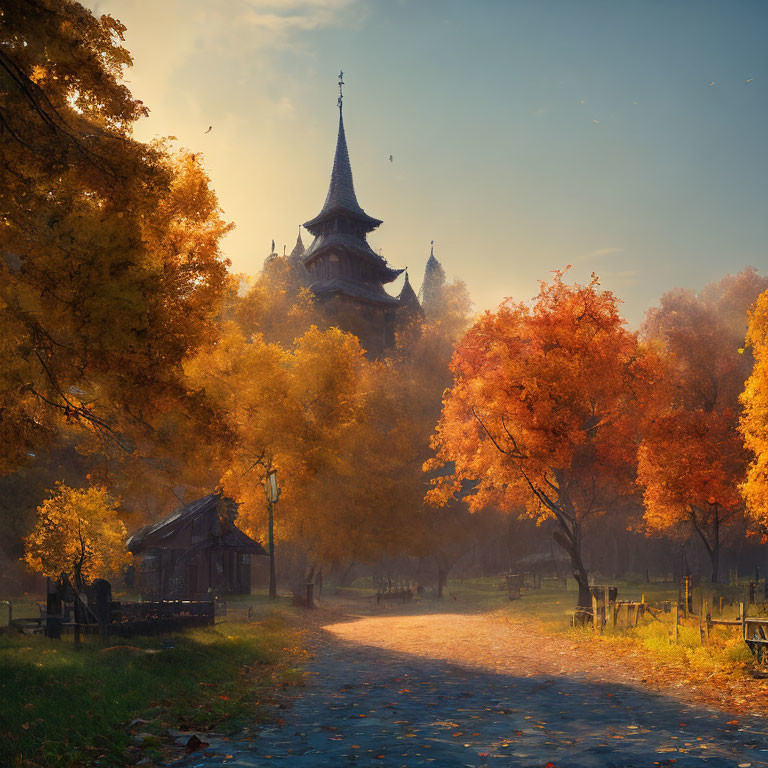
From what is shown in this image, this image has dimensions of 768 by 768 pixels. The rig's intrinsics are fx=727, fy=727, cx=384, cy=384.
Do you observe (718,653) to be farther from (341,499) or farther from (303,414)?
(341,499)

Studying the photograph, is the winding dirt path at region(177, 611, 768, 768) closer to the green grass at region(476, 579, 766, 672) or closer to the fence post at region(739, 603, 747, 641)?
the green grass at region(476, 579, 766, 672)

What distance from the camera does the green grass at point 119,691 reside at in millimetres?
8172

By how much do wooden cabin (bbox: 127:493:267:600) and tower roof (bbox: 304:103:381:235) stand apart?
35.6 metres

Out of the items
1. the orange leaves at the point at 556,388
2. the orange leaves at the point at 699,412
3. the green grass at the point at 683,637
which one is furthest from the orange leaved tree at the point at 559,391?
the green grass at the point at 683,637

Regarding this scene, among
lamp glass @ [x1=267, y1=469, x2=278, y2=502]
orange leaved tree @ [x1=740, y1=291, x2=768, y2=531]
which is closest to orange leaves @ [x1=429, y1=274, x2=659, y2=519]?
orange leaved tree @ [x1=740, y1=291, x2=768, y2=531]

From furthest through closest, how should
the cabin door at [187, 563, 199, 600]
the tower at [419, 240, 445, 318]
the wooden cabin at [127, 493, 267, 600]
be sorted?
the tower at [419, 240, 445, 318], the cabin door at [187, 563, 199, 600], the wooden cabin at [127, 493, 267, 600]

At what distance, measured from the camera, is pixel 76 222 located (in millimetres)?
10312

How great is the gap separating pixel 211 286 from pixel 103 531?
684 cm

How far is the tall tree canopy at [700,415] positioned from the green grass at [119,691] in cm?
1731

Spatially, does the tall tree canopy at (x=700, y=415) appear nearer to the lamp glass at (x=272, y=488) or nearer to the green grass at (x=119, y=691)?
the lamp glass at (x=272, y=488)

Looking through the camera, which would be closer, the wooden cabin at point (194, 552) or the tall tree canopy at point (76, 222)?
the tall tree canopy at point (76, 222)

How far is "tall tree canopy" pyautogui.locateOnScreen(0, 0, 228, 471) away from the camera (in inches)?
395

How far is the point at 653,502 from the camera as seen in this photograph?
29.0 m

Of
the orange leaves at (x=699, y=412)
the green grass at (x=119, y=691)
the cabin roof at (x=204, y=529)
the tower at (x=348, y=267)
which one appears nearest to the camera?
the green grass at (x=119, y=691)
